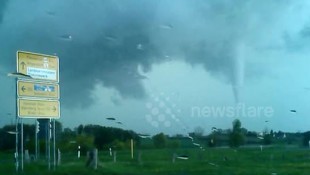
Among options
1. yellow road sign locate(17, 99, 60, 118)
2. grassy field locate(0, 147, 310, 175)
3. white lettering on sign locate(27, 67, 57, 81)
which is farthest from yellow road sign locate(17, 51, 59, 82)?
grassy field locate(0, 147, 310, 175)

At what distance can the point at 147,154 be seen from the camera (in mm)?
9586

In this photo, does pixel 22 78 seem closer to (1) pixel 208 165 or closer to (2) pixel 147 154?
(2) pixel 147 154

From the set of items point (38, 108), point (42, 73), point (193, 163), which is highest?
point (42, 73)

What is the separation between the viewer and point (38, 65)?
32.4ft

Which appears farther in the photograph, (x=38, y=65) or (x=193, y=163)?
(x=193, y=163)

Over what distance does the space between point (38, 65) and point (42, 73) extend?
1.29 ft

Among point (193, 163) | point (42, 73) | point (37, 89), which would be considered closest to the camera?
point (193, 163)

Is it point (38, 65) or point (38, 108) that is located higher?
point (38, 65)

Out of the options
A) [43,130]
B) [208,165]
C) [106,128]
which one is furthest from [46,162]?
[208,165]

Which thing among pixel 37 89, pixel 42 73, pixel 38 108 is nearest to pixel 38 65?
pixel 42 73

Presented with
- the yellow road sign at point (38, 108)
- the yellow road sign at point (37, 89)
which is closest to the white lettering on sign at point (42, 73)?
the yellow road sign at point (37, 89)

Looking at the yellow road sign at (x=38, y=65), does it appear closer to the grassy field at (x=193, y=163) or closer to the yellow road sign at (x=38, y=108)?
the yellow road sign at (x=38, y=108)

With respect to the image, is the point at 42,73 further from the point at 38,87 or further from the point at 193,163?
the point at 193,163

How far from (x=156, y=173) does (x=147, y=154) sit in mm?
453
